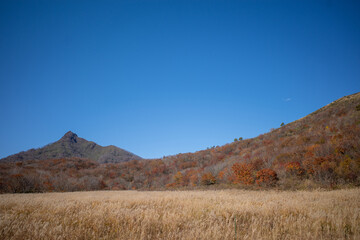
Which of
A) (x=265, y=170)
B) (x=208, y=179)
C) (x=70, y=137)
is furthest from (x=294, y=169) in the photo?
(x=70, y=137)

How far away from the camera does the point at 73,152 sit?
8050 cm

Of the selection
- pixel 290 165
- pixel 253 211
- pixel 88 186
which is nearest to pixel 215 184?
pixel 290 165

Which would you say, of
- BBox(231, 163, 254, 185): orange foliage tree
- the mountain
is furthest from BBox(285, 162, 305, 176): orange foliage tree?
the mountain

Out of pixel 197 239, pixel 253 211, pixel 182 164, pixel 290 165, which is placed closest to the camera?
pixel 197 239

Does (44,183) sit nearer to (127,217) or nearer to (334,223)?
(127,217)

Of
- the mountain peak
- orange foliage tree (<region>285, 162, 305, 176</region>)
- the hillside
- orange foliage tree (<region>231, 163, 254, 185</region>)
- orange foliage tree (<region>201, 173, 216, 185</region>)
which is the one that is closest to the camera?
the hillside

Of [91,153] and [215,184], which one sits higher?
[91,153]

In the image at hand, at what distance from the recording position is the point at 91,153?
9650 centimetres

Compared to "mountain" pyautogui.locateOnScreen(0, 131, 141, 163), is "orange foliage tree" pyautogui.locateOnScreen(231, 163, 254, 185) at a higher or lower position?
lower

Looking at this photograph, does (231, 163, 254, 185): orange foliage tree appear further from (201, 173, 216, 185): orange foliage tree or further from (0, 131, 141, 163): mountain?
(0, 131, 141, 163): mountain

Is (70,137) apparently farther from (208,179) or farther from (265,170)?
(265,170)

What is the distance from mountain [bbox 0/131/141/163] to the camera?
199ft

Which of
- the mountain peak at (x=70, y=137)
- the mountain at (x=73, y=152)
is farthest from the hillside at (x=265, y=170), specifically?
the mountain peak at (x=70, y=137)

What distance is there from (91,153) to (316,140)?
10079cm
